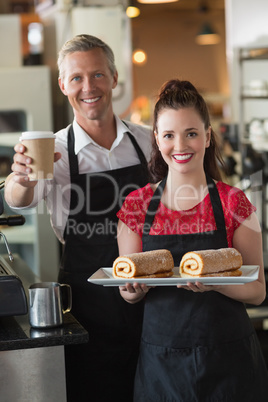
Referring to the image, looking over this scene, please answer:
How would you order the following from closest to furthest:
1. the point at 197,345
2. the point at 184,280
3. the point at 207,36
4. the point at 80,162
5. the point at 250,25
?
the point at 184,280, the point at 197,345, the point at 80,162, the point at 250,25, the point at 207,36

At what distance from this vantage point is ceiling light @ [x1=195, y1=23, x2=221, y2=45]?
12.5 m

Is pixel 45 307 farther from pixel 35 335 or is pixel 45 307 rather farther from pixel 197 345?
pixel 197 345

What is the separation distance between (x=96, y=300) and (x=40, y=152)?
0.67 meters

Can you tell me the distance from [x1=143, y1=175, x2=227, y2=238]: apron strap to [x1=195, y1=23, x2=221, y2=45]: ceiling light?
11233 mm

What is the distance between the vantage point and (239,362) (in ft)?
5.63

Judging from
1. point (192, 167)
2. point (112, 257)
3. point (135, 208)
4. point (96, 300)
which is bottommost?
point (96, 300)

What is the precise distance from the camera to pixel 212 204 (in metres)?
1.79

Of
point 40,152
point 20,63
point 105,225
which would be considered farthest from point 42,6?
point 40,152

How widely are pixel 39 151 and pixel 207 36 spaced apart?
12.4m

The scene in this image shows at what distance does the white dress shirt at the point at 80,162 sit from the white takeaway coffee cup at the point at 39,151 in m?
0.43

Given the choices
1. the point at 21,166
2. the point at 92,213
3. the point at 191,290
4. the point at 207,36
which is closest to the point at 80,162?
the point at 92,213

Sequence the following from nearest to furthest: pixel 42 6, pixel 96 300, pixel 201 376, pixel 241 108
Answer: pixel 201 376 < pixel 96 300 < pixel 42 6 < pixel 241 108

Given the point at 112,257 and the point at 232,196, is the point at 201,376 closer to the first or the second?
the point at 232,196

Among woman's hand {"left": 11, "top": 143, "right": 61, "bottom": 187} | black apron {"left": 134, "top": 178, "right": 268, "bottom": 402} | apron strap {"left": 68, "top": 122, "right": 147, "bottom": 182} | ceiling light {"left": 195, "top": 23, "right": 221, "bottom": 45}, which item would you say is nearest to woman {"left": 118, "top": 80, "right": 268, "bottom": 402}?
black apron {"left": 134, "top": 178, "right": 268, "bottom": 402}
